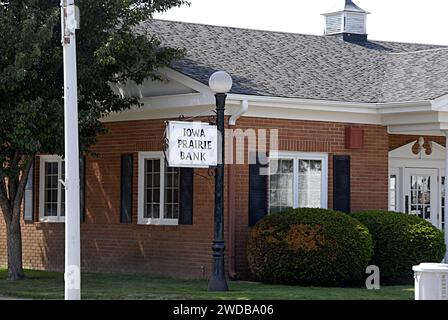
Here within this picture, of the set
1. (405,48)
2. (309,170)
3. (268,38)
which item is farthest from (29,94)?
(405,48)

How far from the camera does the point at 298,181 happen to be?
2441cm

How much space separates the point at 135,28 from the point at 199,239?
5.23 m

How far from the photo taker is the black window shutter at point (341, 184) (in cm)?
2472

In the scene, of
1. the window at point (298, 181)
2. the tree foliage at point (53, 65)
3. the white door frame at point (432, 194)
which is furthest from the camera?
the white door frame at point (432, 194)

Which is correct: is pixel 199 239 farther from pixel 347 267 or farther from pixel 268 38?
pixel 268 38

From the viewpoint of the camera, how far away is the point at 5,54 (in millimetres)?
21375

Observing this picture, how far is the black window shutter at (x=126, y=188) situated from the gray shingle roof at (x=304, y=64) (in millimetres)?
2458

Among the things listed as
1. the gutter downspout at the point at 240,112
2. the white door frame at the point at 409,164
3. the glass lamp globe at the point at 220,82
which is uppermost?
the glass lamp globe at the point at 220,82

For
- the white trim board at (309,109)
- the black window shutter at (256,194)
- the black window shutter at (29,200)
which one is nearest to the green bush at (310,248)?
the black window shutter at (256,194)

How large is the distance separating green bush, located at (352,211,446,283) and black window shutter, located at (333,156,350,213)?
4.53ft

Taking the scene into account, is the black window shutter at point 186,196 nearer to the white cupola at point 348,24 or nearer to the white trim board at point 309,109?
the white trim board at point 309,109

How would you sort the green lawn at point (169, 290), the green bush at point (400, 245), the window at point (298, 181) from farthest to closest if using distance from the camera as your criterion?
the window at point (298, 181), the green bush at point (400, 245), the green lawn at point (169, 290)

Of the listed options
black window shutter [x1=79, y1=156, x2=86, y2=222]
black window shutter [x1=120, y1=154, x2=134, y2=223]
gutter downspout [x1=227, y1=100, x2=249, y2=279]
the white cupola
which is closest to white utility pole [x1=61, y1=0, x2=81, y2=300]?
gutter downspout [x1=227, y1=100, x2=249, y2=279]

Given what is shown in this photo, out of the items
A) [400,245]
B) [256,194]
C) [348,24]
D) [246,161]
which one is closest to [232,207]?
[256,194]
